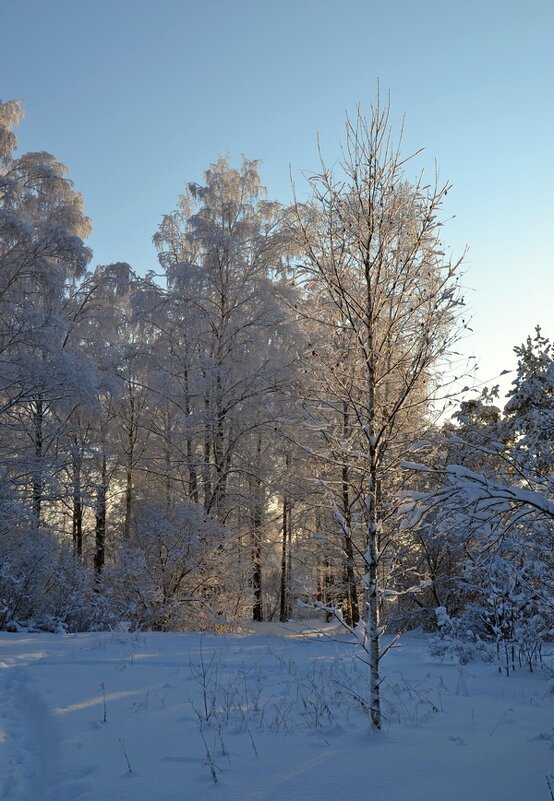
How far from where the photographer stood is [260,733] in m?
4.62

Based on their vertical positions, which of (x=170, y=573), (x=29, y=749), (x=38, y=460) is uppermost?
(x=38, y=460)

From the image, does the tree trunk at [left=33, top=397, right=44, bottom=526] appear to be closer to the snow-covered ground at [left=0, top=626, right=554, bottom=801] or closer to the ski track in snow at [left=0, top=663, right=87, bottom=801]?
the snow-covered ground at [left=0, top=626, right=554, bottom=801]

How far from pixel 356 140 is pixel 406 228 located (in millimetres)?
842

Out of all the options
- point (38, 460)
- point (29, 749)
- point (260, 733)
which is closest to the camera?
point (29, 749)

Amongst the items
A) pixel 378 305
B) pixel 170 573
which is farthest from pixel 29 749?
pixel 170 573

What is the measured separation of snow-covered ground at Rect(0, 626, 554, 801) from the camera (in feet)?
11.6

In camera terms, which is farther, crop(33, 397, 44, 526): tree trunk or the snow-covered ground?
crop(33, 397, 44, 526): tree trunk

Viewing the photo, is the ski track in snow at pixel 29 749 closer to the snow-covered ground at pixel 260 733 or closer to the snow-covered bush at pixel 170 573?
the snow-covered ground at pixel 260 733

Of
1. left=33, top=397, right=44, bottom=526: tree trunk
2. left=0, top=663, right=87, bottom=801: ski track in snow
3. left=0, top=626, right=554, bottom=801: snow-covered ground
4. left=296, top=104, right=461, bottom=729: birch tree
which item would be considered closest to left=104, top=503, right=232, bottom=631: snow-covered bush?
left=33, top=397, right=44, bottom=526: tree trunk

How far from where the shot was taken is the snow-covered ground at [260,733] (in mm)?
3521

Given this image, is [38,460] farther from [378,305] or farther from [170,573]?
[378,305]

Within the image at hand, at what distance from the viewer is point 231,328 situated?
15.2 m

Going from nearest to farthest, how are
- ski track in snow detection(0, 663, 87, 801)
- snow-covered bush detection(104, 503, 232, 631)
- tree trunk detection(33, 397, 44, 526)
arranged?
ski track in snow detection(0, 663, 87, 801), tree trunk detection(33, 397, 44, 526), snow-covered bush detection(104, 503, 232, 631)

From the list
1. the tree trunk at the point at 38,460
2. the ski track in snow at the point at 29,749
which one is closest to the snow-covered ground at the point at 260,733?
the ski track in snow at the point at 29,749
